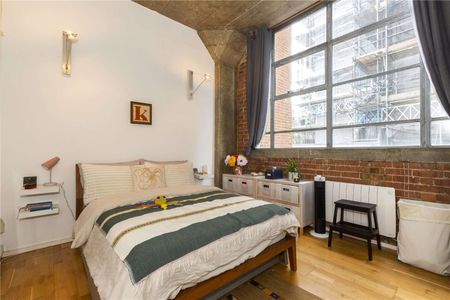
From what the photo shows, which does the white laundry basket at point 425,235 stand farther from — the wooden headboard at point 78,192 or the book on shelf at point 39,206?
the book on shelf at point 39,206

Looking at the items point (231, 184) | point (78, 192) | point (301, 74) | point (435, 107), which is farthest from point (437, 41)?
point (78, 192)

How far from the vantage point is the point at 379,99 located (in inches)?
101

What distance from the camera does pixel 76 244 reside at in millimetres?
1767

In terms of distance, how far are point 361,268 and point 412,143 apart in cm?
148

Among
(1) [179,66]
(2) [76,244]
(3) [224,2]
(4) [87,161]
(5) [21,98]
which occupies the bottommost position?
(2) [76,244]

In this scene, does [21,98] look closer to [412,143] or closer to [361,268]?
[361,268]

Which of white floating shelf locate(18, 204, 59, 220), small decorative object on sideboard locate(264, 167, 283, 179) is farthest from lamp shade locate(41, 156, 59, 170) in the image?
small decorative object on sideboard locate(264, 167, 283, 179)

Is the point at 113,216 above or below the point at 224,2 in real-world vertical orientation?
below

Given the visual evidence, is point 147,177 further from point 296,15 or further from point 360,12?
point 360,12

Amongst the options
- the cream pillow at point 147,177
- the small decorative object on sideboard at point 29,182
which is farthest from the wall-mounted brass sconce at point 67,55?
the cream pillow at point 147,177

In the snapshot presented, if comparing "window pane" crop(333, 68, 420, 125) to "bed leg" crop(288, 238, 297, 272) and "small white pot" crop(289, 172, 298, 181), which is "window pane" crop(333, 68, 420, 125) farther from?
"bed leg" crop(288, 238, 297, 272)

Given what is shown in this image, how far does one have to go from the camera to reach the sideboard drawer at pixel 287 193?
284 centimetres

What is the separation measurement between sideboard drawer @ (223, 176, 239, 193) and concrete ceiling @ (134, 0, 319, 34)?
2.73 m

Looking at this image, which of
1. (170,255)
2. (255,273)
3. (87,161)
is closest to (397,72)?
(255,273)
